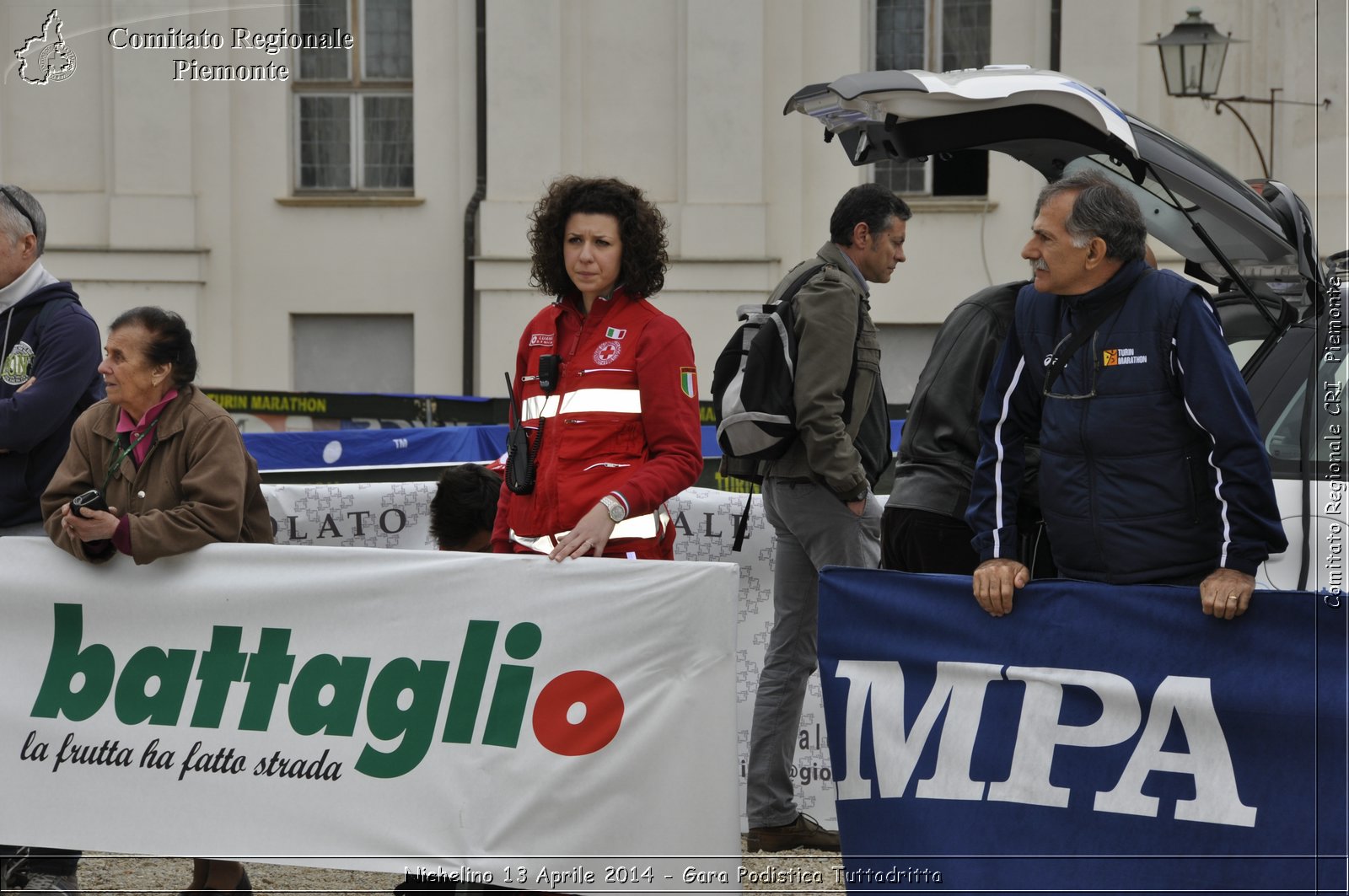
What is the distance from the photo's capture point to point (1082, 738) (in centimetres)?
378

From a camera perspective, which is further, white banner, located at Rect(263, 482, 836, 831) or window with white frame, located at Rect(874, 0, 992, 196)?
window with white frame, located at Rect(874, 0, 992, 196)

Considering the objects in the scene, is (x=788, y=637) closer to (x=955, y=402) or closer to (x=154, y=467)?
(x=955, y=402)

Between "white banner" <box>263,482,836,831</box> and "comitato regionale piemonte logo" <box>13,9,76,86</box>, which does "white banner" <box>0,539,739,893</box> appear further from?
"comitato regionale piemonte logo" <box>13,9,76,86</box>

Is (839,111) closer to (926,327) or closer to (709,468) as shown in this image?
(709,468)

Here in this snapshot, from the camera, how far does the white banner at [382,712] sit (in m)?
4.01

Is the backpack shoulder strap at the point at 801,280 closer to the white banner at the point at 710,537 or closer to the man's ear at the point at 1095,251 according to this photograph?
the white banner at the point at 710,537

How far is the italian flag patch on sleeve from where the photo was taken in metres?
4.26

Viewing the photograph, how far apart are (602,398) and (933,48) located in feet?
46.2

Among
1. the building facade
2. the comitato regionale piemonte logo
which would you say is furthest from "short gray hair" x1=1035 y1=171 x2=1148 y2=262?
the comitato regionale piemonte logo

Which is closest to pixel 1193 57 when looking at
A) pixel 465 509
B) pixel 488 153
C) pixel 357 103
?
pixel 488 153

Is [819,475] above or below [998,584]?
above

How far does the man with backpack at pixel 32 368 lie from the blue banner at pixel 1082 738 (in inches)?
102

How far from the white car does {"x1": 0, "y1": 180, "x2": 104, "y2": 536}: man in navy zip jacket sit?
250cm

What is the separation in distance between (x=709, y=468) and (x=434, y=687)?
3.63 m
